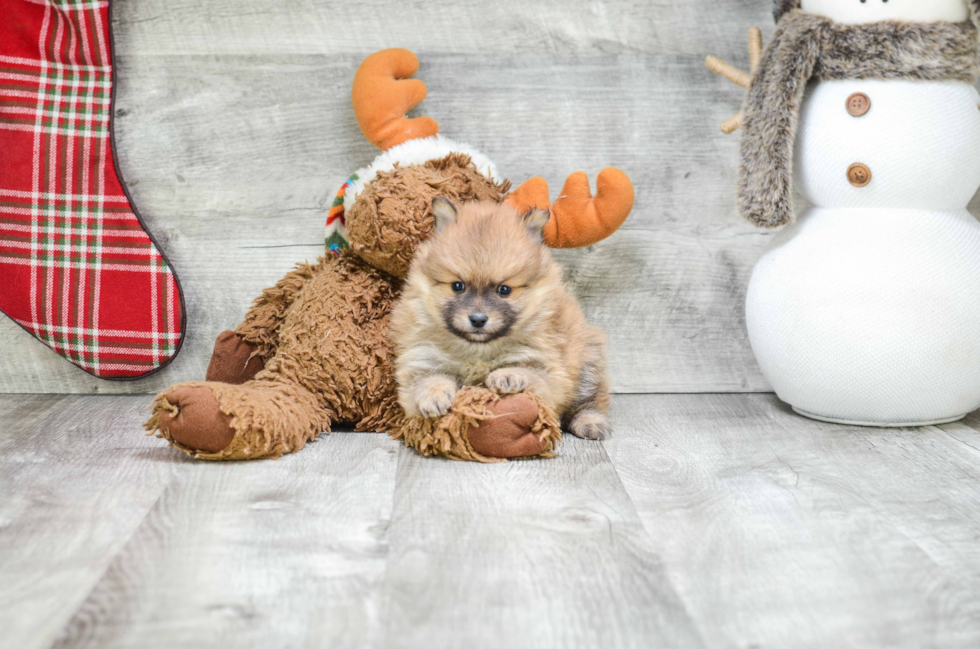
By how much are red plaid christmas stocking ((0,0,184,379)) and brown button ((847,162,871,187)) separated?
4.75 ft

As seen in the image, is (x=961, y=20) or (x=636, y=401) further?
(x=636, y=401)

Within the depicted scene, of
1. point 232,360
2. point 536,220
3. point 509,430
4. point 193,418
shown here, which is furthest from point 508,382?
point 232,360

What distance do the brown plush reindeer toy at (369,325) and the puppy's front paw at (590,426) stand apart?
166 millimetres

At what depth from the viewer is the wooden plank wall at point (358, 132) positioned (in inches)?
72.1

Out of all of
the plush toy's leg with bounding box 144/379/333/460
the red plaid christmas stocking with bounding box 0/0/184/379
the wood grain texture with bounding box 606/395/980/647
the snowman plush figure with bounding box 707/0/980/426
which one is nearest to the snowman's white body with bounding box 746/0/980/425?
the snowman plush figure with bounding box 707/0/980/426

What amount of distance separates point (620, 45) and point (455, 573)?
1336 mm

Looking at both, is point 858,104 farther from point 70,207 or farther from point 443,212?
point 70,207

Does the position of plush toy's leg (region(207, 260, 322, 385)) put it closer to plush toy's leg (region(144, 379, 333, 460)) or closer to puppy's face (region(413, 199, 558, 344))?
plush toy's leg (region(144, 379, 333, 460))

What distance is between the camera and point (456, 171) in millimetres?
1601

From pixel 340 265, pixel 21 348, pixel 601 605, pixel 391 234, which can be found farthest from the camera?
pixel 21 348

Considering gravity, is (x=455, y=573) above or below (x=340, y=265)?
below

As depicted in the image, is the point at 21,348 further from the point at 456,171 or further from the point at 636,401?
the point at 636,401

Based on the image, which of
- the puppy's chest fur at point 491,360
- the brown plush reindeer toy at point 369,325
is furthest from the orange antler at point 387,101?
the puppy's chest fur at point 491,360

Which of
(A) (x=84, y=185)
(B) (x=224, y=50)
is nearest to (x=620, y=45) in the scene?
(B) (x=224, y=50)
